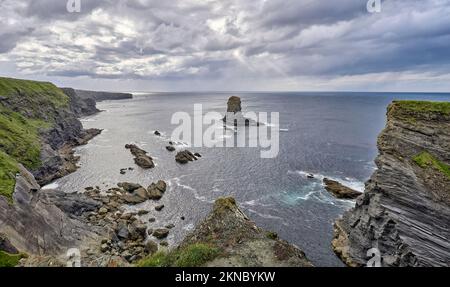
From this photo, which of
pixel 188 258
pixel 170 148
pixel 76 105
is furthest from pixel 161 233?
pixel 76 105

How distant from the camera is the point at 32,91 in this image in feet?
354

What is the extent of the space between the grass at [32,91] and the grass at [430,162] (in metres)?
113

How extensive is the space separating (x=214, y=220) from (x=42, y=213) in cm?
2791

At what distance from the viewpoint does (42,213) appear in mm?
39625

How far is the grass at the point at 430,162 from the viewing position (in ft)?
110

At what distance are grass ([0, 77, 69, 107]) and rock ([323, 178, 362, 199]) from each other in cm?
10303

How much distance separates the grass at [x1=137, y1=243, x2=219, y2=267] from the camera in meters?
21.0

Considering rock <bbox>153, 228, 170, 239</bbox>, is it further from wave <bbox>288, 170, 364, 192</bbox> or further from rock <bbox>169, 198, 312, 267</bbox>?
Answer: wave <bbox>288, 170, 364, 192</bbox>

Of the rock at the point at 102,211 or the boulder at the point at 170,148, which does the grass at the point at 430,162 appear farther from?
the boulder at the point at 170,148

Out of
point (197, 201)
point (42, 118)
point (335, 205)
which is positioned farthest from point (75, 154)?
point (335, 205)

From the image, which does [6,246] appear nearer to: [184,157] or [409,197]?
[409,197]

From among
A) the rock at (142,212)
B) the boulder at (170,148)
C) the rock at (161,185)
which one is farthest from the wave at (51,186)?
the boulder at (170,148)

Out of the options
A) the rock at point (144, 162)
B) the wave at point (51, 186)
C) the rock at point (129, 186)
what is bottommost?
the rock at point (129, 186)

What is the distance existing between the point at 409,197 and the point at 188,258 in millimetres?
28601
